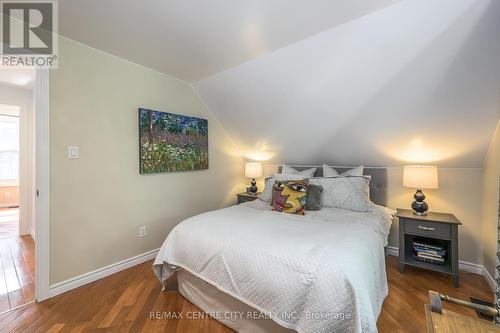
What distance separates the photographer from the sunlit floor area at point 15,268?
1.91m

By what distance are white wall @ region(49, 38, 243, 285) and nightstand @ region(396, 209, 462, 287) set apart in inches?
106

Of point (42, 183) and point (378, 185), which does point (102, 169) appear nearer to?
point (42, 183)

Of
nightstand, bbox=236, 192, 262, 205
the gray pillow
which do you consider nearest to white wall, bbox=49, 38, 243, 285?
nightstand, bbox=236, 192, 262, 205

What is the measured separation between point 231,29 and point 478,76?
2009 millimetres

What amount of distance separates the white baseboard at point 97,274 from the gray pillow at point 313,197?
1.97m

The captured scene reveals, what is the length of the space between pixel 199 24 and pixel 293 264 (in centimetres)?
189

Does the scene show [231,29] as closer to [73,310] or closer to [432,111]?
[432,111]

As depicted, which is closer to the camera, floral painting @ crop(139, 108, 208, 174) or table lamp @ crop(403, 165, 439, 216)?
table lamp @ crop(403, 165, 439, 216)

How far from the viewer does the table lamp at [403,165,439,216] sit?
2289mm

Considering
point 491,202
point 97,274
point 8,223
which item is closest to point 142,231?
point 97,274

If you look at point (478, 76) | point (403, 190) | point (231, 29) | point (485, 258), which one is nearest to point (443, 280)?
point (485, 258)

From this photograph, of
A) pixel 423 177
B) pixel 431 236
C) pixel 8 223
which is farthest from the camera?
pixel 8 223

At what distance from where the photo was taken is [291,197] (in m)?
2.37

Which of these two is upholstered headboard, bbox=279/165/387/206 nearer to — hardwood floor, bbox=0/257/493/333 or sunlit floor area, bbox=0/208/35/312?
hardwood floor, bbox=0/257/493/333
